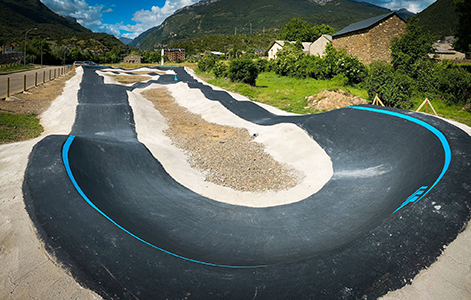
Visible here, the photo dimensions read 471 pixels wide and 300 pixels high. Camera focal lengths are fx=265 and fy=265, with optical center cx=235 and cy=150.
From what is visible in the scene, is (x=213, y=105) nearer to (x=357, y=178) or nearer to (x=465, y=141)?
(x=357, y=178)

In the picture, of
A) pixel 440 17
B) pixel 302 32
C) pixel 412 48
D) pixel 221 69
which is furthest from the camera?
pixel 440 17

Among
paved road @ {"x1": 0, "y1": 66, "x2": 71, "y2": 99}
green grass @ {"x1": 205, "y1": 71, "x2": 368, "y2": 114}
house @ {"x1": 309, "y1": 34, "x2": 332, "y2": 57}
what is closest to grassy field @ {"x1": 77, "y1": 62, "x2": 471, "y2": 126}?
green grass @ {"x1": 205, "y1": 71, "x2": 368, "y2": 114}

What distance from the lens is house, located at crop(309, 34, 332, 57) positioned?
38.9 m

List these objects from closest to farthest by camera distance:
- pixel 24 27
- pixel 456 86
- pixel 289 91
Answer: pixel 456 86, pixel 289 91, pixel 24 27

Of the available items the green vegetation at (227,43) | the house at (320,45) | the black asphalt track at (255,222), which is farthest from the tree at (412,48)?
the green vegetation at (227,43)

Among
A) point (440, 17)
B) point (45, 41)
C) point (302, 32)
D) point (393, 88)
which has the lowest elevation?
point (393, 88)

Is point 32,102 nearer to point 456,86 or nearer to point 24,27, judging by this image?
point 456,86

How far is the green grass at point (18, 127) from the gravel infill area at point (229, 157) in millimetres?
5101

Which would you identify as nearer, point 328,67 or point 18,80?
point 328,67

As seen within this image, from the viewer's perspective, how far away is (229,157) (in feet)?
29.3

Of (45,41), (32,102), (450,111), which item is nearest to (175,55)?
(45,41)

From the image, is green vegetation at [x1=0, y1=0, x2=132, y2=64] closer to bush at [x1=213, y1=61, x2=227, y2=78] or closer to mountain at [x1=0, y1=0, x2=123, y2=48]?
mountain at [x1=0, y1=0, x2=123, y2=48]

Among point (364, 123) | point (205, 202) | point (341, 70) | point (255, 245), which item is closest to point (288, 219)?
point (255, 245)

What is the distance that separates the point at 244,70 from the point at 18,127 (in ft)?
54.7
